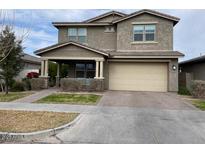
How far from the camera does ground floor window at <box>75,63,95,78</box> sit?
2139cm

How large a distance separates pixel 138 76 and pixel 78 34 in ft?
25.0

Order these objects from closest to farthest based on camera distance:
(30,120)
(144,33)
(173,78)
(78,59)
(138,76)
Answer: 1. (30,120)
2. (78,59)
3. (173,78)
4. (138,76)
5. (144,33)

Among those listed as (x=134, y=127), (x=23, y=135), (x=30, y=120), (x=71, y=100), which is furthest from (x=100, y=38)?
(x=23, y=135)

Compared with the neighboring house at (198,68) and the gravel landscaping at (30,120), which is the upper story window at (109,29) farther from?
the gravel landscaping at (30,120)

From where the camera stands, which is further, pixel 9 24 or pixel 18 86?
pixel 18 86

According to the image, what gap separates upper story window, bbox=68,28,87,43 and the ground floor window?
249 cm

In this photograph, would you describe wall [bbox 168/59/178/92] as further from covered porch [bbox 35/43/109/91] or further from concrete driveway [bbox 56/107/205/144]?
concrete driveway [bbox 56/107/205/144]

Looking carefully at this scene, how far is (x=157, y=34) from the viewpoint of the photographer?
19438 mm

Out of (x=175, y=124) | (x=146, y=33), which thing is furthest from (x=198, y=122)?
(x=146, y=33)

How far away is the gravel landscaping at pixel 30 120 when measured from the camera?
6883 millimetres

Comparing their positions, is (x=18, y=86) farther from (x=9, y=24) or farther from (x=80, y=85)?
(x=9, y=24)

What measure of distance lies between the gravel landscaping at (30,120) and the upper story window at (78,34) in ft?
43.7

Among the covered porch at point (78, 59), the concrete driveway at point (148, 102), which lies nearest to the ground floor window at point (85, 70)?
the covered porch at point (78, 59)
